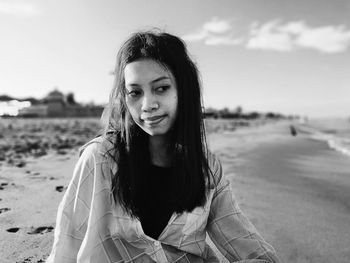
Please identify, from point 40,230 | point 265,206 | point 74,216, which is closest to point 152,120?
point 74,216

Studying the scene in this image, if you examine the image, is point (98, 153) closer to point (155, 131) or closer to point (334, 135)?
point (155, 131)

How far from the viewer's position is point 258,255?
1.55m

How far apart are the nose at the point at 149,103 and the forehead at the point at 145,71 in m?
0.09

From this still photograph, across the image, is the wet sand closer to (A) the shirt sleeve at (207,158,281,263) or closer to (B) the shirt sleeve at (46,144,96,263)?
(A) the shirt sleeve at (207,158,281,263)

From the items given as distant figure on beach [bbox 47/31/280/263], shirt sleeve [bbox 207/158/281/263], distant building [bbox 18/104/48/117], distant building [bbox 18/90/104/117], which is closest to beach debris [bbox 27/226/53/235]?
distant figure on beach [bbox 47/31/280/263]

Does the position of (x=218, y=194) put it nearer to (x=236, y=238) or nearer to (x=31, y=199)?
(x=236, y=238)

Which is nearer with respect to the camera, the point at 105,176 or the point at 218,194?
the point at 105,176

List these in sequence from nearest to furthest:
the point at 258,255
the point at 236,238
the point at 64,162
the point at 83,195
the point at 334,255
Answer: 1. the point at 83,195
2. the point at 258,255
3. the point at 236,238
4. the point at 334,255
5. the point at 64,162

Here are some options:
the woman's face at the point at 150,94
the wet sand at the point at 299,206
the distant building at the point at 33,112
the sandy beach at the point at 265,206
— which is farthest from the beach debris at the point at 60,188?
the distant building at the point at 33,112

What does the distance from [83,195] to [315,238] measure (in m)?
2.29

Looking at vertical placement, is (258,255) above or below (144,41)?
below

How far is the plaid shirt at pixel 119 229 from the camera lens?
1373 mm

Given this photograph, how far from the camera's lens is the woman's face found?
1.56 meters

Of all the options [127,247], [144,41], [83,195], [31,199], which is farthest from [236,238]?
[31,199]
